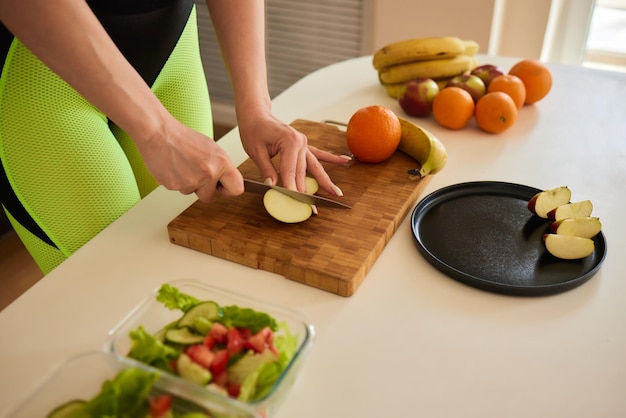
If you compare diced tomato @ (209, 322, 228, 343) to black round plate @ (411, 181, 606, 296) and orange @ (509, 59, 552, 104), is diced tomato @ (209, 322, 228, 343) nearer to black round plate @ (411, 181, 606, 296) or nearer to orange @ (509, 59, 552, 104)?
black round plate @ (411, 181, 606, 296)

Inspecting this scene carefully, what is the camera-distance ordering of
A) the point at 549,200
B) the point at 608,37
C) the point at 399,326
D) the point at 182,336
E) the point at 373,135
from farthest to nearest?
1. the point at 608,37
2. the point at 373,135
3. the point at 549,200
4. the point at 399,326
5. the point at 182,336

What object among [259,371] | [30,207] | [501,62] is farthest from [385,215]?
[501,62]

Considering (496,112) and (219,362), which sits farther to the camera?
(496,112)

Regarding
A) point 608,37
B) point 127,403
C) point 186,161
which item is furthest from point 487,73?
point 608,37

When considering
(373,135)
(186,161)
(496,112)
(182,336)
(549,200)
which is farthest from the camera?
(496,112)

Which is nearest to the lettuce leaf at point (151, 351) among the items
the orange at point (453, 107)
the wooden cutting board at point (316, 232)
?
the wooden cutting board at point (316, 232)

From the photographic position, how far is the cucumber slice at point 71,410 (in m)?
0.61

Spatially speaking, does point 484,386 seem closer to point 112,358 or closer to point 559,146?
point 112,358

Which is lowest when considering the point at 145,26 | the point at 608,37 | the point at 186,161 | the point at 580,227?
the point at 608,37

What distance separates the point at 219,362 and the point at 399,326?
30cm

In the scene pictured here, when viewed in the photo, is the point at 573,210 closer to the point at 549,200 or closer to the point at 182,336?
the point at 549,200

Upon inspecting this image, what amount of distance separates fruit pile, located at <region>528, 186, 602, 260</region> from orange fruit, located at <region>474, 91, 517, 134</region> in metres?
0.32

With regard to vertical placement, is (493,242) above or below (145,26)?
below

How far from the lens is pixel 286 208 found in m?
1.01
